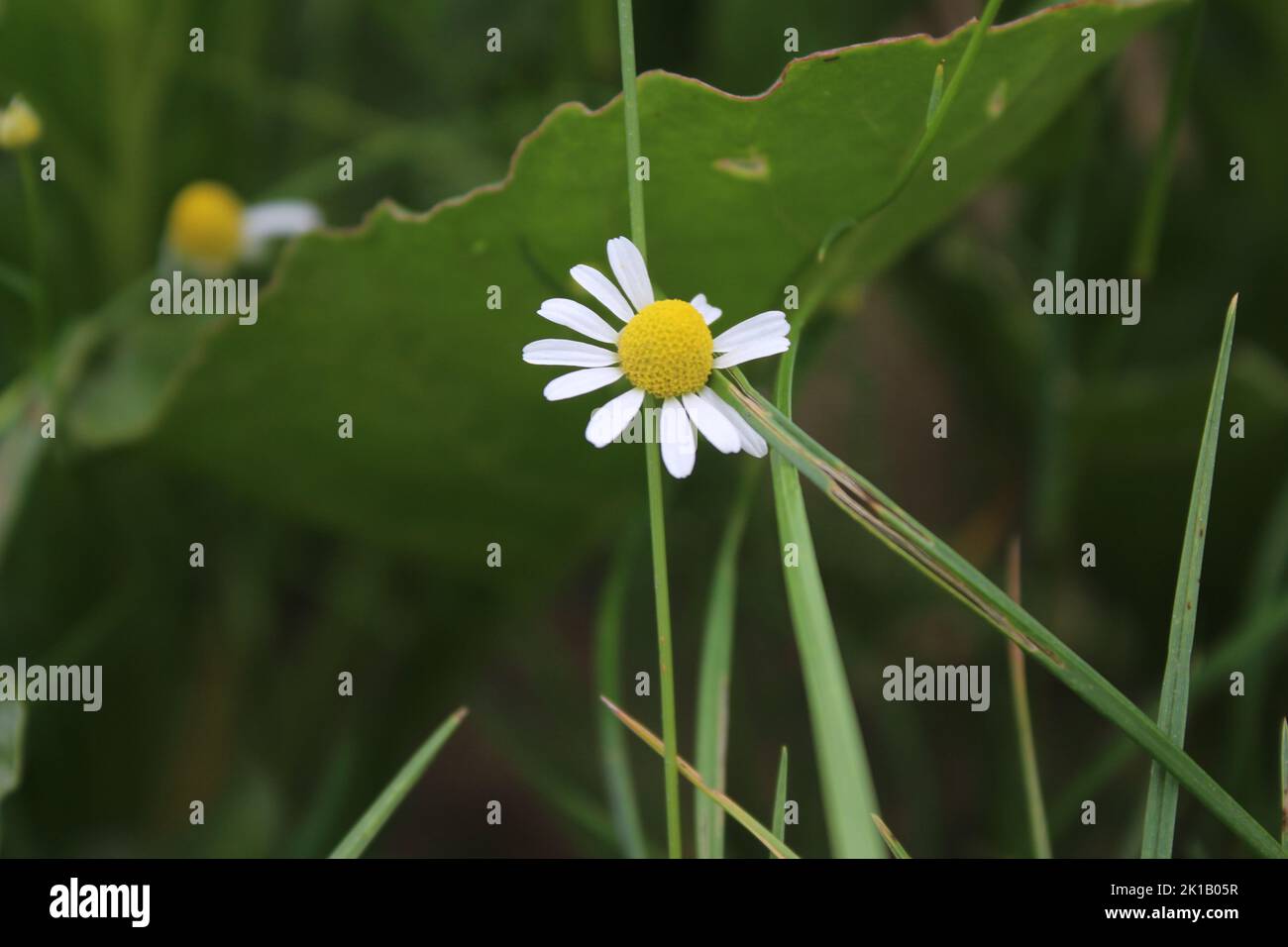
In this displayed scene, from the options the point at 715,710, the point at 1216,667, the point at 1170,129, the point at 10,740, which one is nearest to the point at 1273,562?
the point at 1216,667

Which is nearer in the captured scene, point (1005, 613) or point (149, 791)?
point (1005, 613)

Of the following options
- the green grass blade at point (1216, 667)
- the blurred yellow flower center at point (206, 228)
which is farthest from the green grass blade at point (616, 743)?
the blurred yellow flower center at point (206, 228)

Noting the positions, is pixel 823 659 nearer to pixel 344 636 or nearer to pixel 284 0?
pixel 344 636

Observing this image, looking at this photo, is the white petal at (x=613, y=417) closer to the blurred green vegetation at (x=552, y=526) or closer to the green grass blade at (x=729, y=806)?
the green grass blade at (x=729, y=806)

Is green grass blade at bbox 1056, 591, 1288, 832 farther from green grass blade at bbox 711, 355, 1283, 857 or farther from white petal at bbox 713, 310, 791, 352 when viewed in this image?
white petal at bbox 713, 310, 791, 352

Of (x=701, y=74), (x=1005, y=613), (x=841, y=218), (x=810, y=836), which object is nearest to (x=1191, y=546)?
(x=1005, y=613)

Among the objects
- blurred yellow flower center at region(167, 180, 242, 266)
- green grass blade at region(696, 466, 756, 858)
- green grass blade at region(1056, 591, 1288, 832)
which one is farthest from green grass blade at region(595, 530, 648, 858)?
blurred yellow flower center at region(167, 180, 242, 266)

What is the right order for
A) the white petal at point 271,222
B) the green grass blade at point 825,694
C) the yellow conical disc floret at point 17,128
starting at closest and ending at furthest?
the green grass blade at point 825,694
the yellow conical disc floret at point 17,128
the white petal at point 271,222

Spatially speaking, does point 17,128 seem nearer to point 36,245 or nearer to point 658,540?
point 36,245
